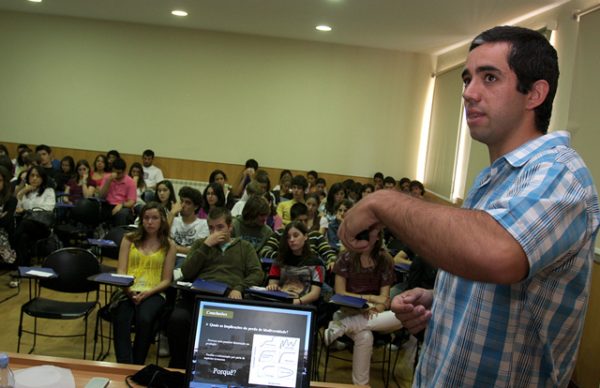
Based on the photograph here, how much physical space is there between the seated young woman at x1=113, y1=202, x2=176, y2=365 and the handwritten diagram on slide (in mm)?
2521

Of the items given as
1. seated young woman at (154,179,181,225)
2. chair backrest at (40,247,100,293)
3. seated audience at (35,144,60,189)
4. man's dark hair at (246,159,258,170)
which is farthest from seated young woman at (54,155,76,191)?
chair backrest at (40,247,100,293)

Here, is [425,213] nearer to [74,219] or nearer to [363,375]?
[363,375]

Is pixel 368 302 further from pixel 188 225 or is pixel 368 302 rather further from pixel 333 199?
pixel 333 199

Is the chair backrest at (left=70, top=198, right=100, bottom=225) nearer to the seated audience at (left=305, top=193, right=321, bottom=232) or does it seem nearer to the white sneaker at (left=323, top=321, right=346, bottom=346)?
the seated audience at (left=305, top=193, right=321, bottom=232)

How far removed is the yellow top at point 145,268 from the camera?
14.0ft

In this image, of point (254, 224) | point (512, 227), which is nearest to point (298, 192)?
point (254, 224)

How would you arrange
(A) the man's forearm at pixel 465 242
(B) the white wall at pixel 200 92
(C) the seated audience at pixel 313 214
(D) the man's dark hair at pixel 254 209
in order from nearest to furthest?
(A) the man's forearm at pixel 465 242 < (D) the man's dark hair at pixel 254 209 < (C) the seated audience at pixel 313 214 < (B) the white wall at pixel 200 92

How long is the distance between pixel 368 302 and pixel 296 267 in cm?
66

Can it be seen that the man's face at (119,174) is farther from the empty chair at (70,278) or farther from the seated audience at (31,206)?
the empty chair at (70,278)

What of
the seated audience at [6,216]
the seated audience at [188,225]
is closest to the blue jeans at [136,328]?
the seated audience at [188,225]

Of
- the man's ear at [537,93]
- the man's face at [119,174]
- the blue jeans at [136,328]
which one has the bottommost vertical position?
the blue jeans at [136,328]

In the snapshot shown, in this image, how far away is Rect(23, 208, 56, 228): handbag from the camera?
248 inches

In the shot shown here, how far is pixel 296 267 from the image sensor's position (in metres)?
4.52

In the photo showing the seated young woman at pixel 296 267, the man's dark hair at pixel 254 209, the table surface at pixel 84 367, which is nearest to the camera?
the table surface at pixel 84 367
